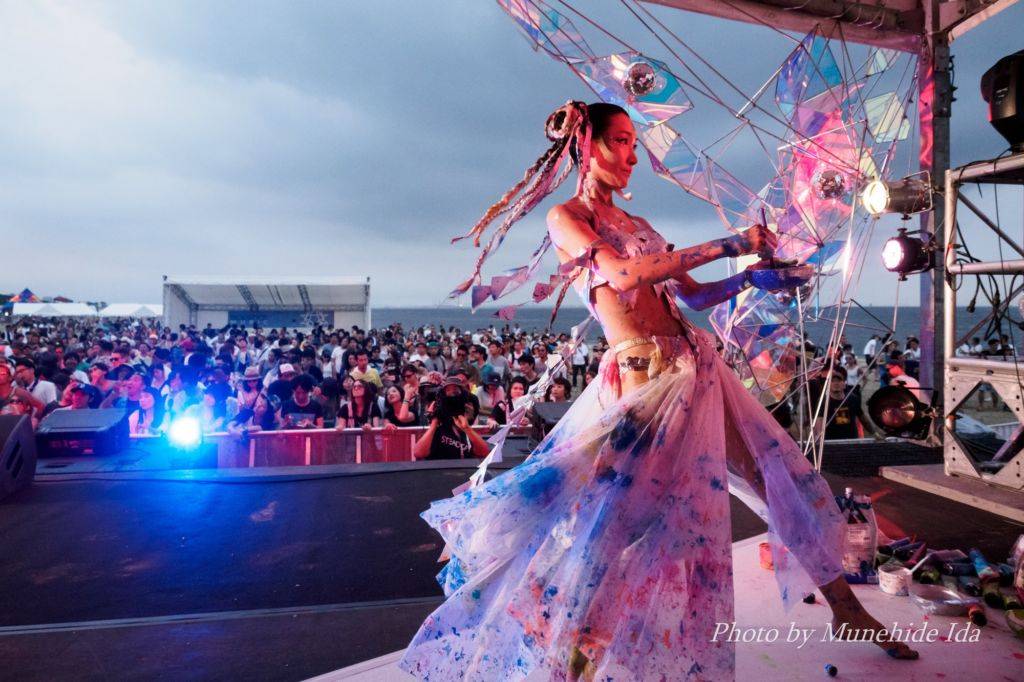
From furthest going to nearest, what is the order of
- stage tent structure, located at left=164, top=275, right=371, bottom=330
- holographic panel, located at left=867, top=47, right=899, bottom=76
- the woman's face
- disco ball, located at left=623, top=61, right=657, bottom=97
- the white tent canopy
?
the white tent canopy < stage tent structure, located at left=164, top=275, right=371, bottom=330 < holographic panel, located at left=867, top=47, right=899, bottom=76 < disco ball, located at left=623, top=61, right=657, bottom=97 < the woman's face

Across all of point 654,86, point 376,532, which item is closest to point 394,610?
point 376,532

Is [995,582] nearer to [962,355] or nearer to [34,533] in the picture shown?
[962,355]

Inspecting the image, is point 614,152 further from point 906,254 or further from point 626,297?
point 906,254

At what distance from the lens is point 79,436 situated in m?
5.22

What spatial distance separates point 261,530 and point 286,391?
3.67m

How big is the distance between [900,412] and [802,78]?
2.75m

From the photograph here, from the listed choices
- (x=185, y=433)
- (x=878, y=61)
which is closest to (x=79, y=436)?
(x=185, y=433)

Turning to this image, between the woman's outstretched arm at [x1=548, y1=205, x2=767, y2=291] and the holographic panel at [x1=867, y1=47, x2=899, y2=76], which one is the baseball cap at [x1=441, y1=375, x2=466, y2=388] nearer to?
the woman's outstretched arm at [x1=548, y1=205, x2=767, y2=291]

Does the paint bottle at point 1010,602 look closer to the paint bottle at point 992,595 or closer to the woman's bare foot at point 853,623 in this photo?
the paint bottle at point 992,595

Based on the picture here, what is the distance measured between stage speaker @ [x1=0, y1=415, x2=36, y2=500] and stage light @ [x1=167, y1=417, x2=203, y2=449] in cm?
121

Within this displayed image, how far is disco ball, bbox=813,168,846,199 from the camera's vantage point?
154 inches

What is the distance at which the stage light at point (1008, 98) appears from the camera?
388 cm

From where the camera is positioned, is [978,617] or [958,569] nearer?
[978,617]

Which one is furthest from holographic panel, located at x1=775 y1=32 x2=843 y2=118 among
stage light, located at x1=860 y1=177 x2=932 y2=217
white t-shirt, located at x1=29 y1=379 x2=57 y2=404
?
white t-shirt, located at x1=29 y1=379 x2=57 y2=404
